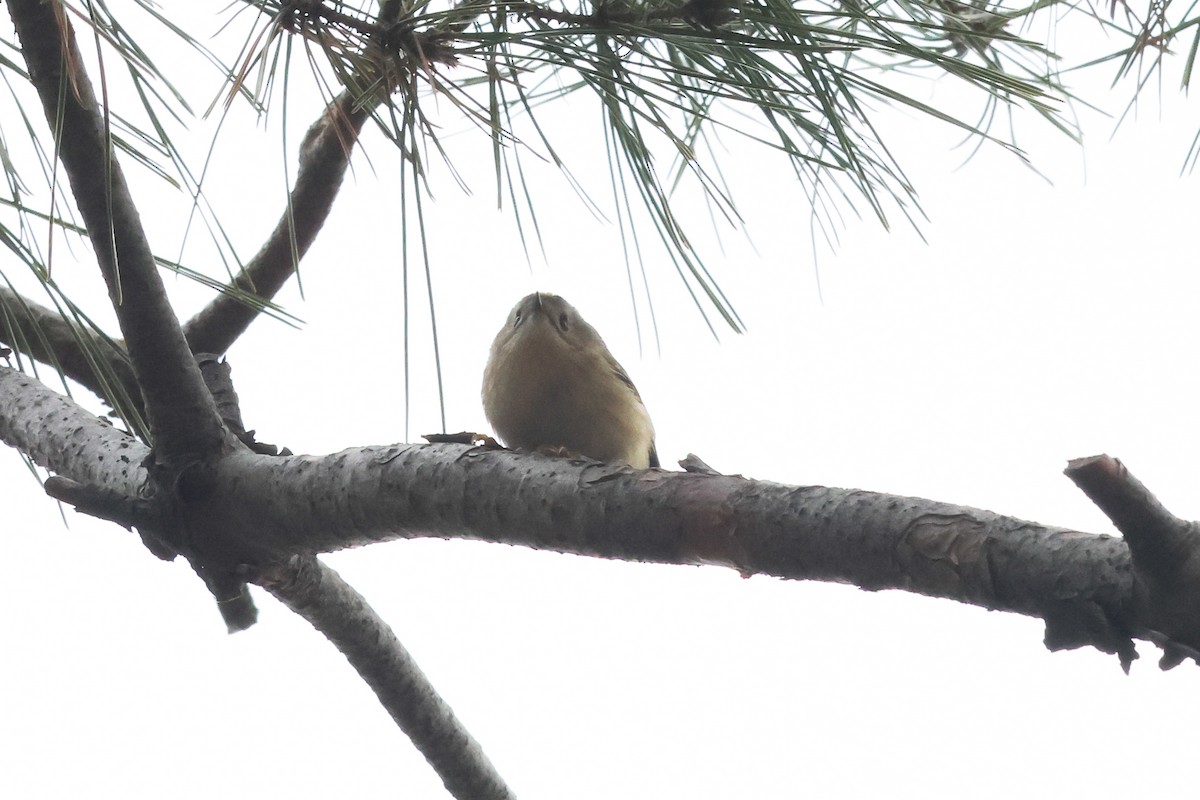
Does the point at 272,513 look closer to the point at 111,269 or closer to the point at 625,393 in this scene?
the point at 111,269

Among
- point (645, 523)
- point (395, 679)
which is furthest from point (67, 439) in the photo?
point (645, 523)

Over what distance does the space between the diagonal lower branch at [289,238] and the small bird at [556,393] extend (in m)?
0.41

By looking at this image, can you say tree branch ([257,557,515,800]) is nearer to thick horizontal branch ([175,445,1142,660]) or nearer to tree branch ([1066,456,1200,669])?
thick horizontal branch ([175,445,1142,660])

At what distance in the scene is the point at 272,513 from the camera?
1.41 m

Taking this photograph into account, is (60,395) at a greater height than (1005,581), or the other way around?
(60,395)

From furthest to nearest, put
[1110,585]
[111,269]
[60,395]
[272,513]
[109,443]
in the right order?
[60,395] < [109,443] < [272,513] < [111,269] < [1110,585]

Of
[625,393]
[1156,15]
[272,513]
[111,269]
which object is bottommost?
[272,513]

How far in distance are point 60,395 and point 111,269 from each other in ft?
1.78

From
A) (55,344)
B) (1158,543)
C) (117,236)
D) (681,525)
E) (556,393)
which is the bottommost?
(1158,543)

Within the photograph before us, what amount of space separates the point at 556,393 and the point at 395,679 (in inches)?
19.5

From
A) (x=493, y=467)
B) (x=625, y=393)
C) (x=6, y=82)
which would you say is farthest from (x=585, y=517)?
(x=6, y=82)

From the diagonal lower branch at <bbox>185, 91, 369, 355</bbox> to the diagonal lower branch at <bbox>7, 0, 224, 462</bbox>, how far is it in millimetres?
414

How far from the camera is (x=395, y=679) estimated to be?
172 cm

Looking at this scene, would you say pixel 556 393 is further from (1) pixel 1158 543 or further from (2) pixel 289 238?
(1) pixel 1158 543
